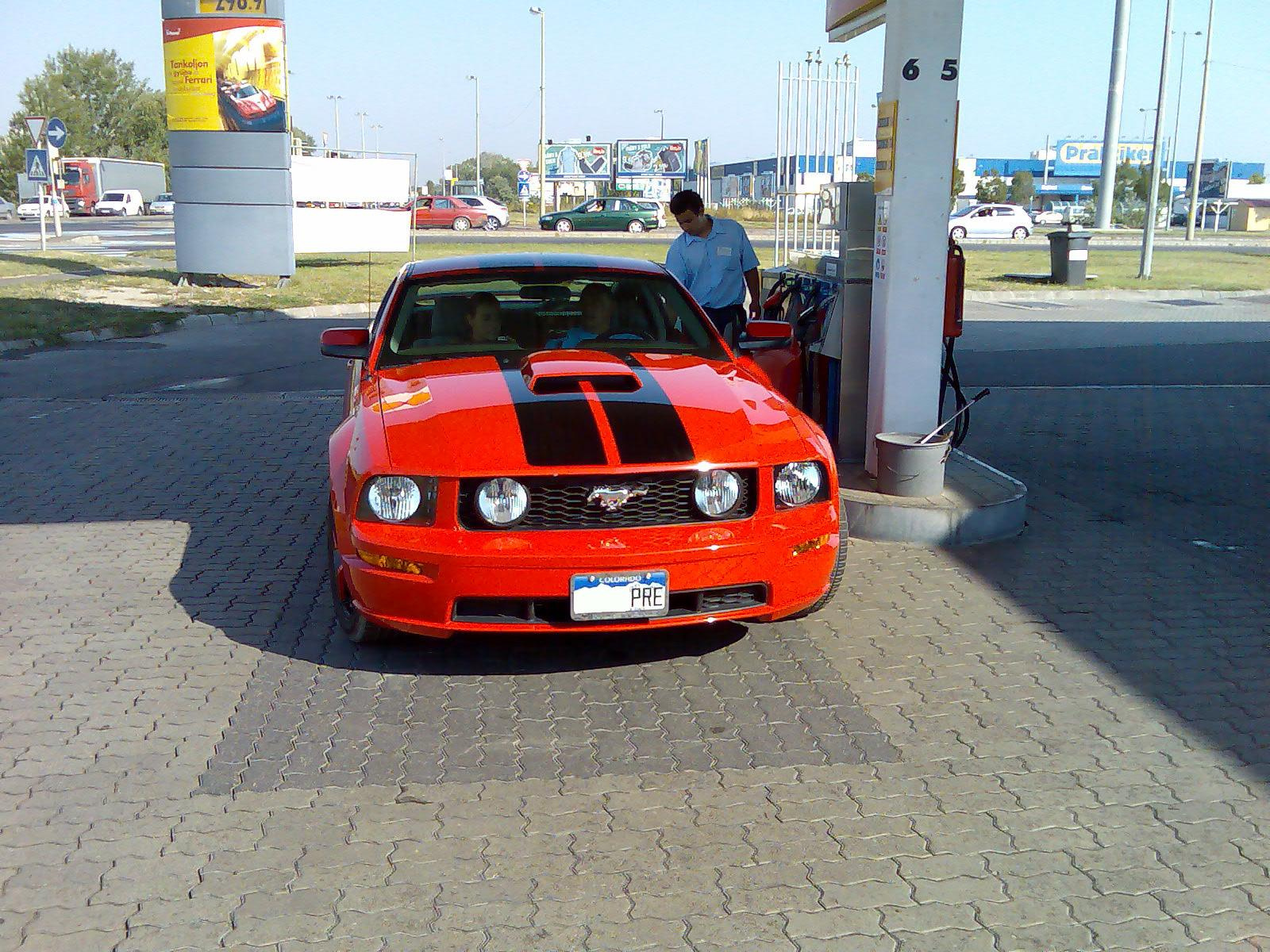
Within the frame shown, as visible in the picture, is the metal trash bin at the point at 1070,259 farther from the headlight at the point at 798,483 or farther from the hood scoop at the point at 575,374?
the headlight at the point at 798,483

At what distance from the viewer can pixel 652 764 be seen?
13.7ft

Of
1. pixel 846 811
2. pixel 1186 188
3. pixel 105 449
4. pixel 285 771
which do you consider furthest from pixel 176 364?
pixel 1186 188

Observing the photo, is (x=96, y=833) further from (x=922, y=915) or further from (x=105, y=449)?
(x=105, y=449)

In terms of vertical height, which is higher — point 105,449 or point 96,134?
point 96,134

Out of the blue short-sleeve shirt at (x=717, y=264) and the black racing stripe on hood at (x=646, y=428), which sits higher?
the blue short-sleeve shirt at (x=717, y=264)

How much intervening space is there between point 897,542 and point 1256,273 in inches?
1105

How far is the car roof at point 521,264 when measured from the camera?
6379 millimetres

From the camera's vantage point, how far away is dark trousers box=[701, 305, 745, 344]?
9180 millimetres

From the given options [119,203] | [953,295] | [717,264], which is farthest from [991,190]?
[953,295]

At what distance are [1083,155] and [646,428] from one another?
111 meters

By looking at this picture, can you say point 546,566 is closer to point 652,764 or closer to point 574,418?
point 574,418

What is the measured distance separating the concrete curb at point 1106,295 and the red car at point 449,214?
2846 centimetres

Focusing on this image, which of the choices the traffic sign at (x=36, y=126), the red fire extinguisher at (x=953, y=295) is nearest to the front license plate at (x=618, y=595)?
the red fire extinguisher at (x=953, y=295)

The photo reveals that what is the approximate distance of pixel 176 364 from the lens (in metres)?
14.4
